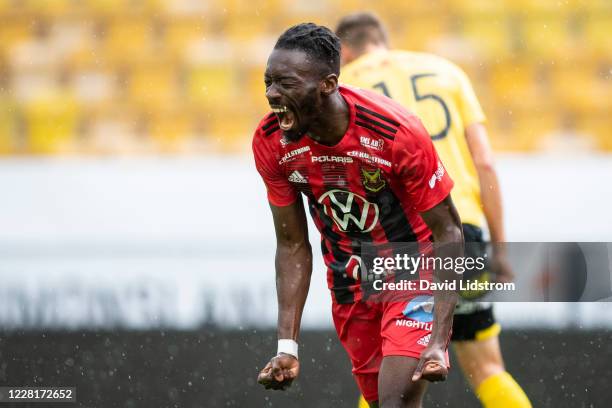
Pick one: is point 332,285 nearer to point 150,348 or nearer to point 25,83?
point 150,348

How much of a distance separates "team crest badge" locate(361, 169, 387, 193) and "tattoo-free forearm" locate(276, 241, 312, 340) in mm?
358

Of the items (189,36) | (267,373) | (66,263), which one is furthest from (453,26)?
(267,373)

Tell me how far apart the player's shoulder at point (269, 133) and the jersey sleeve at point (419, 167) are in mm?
415

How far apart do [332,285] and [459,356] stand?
1.07 meters

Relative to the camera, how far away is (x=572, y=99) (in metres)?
8.43

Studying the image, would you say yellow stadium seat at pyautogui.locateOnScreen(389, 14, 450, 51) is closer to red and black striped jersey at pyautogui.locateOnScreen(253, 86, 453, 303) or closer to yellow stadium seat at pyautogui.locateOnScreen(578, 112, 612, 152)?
yellow stadium seat at pyautogui.locateOnScreen(578, 112, 612, 152)

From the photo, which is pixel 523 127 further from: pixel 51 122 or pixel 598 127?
pixel 51 122

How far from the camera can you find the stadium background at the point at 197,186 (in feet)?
18.0

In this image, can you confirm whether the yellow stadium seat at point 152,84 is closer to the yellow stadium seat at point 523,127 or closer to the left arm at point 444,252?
the yellow stadium seat at point 523,127

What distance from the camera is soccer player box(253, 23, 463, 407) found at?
3.20 meters

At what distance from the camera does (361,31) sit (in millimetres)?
4805

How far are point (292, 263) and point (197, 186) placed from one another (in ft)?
9.74

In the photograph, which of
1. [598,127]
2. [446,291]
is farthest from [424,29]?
[446,291]

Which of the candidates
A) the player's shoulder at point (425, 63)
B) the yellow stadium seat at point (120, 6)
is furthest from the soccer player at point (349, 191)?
the yellow stadium seat at point (120, 6)
